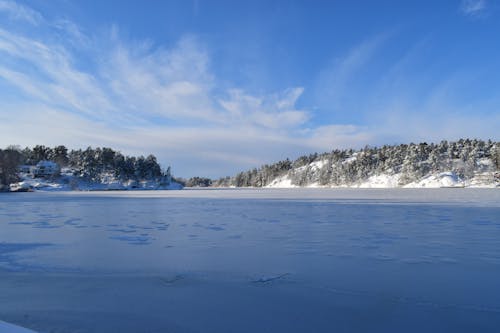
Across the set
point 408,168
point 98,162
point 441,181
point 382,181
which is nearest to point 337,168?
point 382,181

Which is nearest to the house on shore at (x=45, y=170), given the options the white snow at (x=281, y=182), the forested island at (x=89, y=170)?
the forested island at (x=89, y=170)

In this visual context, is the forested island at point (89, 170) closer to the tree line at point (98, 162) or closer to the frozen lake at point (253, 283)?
the tree line at point (98, 162)

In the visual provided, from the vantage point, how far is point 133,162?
117 meters

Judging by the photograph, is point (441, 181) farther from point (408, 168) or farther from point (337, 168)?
point (337, 168)

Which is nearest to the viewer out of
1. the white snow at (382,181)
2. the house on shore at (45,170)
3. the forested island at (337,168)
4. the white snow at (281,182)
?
the forested island at (337,168)

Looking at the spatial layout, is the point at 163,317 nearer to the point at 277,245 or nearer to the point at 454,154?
the point at 277,245

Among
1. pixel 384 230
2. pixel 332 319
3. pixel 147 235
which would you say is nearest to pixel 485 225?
pixel 384 230

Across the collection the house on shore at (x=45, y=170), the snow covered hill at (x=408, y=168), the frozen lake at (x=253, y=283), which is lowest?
the frozen lake at (x=253, y=283)

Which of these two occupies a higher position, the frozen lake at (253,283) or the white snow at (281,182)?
the white snow at (281,182)

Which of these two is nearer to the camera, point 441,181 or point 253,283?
point 253,283

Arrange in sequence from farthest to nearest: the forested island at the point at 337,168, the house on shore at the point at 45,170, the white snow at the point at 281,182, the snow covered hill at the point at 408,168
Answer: the white snow at the point at 281,182, the house on shore at the point at 45,170, the snow covered hill at the point at 408,168, the forested island at the point at 337,168

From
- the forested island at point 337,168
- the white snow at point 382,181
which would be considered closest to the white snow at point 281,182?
the forested island at point 337,168

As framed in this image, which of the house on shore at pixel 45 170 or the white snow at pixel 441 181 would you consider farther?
the house on shore at pixel 45 170

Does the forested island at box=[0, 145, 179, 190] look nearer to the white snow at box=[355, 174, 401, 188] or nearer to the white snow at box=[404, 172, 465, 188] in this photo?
the white snow at box=[355, 174, 401, 188]
